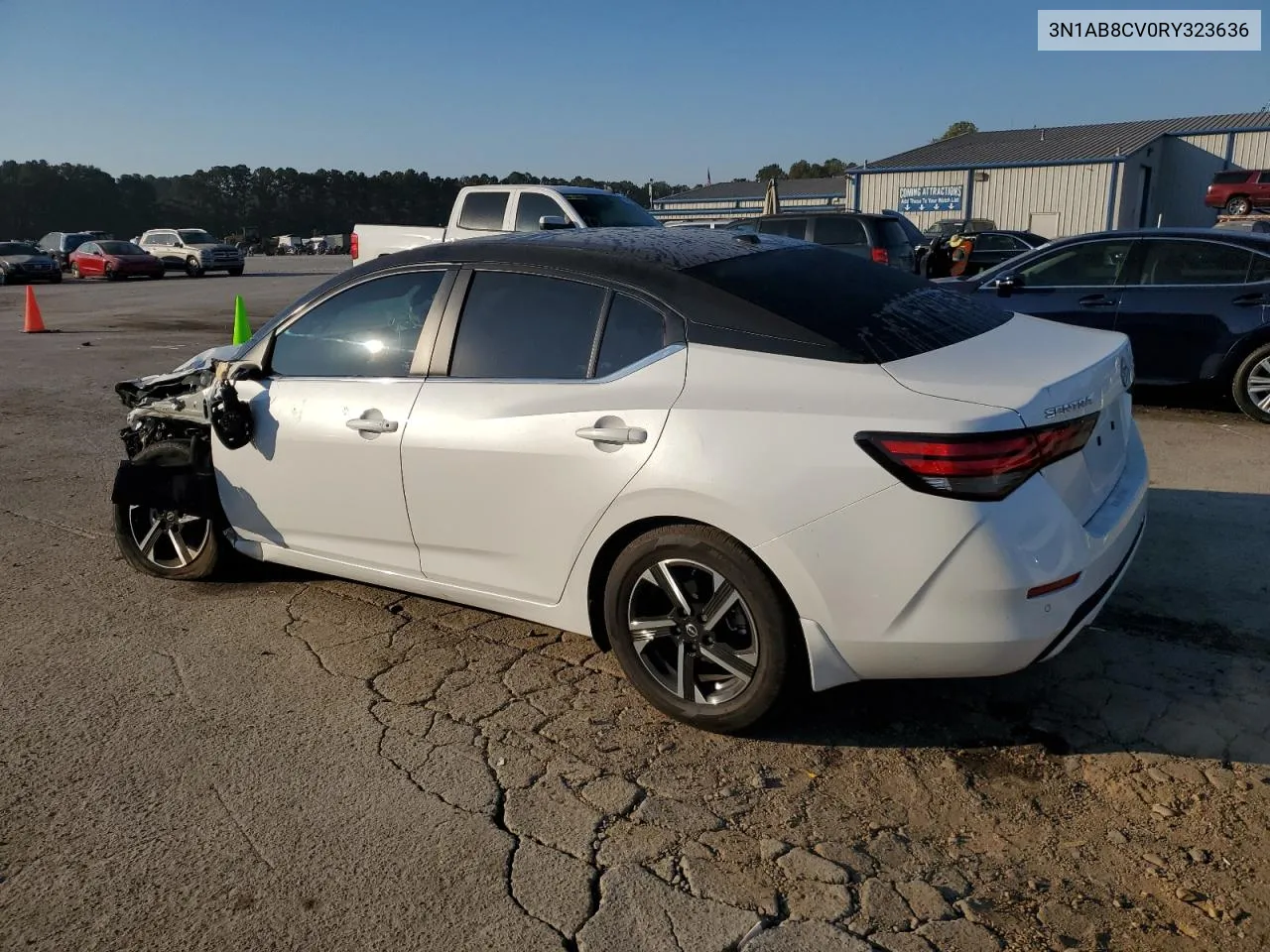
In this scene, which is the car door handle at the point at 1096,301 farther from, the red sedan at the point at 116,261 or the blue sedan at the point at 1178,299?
the red sedan at the point at 116,261

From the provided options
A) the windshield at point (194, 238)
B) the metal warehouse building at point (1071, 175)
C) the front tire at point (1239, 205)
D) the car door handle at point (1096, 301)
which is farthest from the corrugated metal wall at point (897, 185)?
the car door handle at point (1096, 301)

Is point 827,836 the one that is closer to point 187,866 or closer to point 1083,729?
point 1083,729

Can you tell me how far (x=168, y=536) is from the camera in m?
4.91

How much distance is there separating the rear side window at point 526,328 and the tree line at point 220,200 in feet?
240

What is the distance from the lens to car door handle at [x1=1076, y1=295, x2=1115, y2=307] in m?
8.11

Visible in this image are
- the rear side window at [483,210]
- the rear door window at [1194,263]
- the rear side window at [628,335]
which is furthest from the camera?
Result: the rear side window at [483,210]

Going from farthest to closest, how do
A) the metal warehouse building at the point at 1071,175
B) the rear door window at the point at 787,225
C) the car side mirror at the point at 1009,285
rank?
1. the metal warehouse building at the point at 1071,175
2. the rear door window at the point at 787,225
3. the car side mirror at the point at 1009,285

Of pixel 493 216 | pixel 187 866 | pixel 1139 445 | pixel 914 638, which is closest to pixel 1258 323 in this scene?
pixel 1139 445

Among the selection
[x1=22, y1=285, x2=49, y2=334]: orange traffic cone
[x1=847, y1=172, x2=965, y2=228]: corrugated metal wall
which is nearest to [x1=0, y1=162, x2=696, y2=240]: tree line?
[x1=847, y1=172, x2=965, y2=228]: corrugated metal wall

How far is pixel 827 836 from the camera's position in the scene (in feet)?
9.20

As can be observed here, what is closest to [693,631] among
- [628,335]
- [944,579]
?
[944,579]

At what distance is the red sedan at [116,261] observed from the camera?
112ft

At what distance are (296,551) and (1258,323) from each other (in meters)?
7.13

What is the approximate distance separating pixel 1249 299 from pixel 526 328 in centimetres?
649
